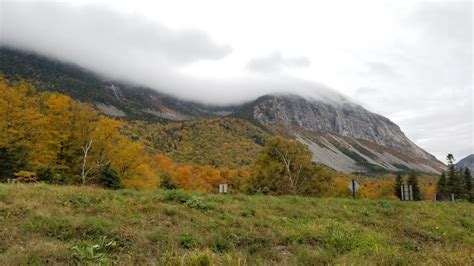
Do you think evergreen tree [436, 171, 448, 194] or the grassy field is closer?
the grassy field

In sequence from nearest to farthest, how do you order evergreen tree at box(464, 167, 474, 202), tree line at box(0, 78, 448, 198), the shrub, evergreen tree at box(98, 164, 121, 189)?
the shrub < evergreen tree at box(98, 164, 121, 189) < tree line at box(0, 78, 448, 198) < evergreen tree at box(464, 167, 474, 202)

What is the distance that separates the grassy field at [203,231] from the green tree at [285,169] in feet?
104

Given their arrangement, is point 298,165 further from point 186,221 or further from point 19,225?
point 19,225

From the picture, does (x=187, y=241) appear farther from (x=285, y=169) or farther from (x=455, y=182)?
(x=455, y=182)

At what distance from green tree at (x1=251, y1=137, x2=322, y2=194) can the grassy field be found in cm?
3177

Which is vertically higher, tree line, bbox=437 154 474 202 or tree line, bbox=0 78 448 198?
tree line, bbox=0 78 448 198

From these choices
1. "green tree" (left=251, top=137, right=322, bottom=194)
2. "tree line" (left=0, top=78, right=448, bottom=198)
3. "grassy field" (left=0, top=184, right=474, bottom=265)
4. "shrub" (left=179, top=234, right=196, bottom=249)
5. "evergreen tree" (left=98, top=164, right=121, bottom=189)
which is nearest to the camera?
"grassy field" (left=0, top=184, right=474, bottom=265)

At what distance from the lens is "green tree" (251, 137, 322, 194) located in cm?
5041

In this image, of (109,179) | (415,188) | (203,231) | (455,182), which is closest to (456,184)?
(455,182)

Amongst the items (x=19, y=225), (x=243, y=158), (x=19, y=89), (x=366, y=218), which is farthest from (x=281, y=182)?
(x=243, y=158)

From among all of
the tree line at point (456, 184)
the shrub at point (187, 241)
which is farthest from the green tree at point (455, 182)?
the shrub at point (187, 241)

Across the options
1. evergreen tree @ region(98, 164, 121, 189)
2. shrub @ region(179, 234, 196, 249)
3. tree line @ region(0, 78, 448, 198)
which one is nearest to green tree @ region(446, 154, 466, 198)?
tree line @ region(0, 78, 448, 198)

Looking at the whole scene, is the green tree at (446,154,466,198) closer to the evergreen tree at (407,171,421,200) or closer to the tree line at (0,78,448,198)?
the evergreen tree at (407,171,421,200)

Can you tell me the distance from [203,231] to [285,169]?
1575 inches
